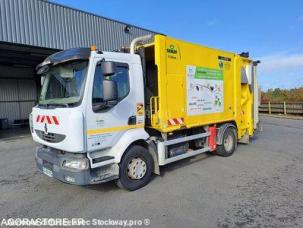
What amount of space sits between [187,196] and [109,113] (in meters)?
2.07

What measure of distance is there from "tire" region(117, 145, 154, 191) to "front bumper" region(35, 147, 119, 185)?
183 millimetres

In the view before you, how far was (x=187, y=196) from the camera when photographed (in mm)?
4840

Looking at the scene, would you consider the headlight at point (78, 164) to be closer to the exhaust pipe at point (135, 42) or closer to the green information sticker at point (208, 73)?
the exhaust pipe at point (135, 42)

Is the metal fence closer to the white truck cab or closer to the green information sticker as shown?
the green information sticker

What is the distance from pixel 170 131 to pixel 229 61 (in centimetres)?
324

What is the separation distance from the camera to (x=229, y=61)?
7.68 metres

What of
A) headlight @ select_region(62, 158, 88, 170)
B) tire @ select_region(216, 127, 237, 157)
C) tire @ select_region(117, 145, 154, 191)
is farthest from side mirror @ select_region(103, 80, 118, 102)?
tire @ select_region(216, 127, 237, 157)

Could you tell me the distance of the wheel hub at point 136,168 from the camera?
515 cm

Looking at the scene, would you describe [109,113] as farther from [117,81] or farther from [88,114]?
[117,81]

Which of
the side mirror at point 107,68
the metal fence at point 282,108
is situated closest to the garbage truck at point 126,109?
the side mirror at point 107,68

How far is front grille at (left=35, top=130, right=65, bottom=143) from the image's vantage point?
454cm

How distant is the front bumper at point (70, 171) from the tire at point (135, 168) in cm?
18

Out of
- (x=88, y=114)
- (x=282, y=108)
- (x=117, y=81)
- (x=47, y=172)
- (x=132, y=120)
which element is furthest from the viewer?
(x=282, y=108)

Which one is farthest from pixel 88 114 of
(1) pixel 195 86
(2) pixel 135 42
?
(1) pixel 195 86
